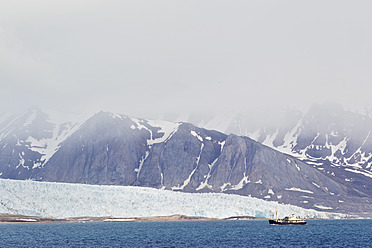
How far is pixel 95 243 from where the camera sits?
132 meters

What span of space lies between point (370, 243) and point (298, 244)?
56.4 feet

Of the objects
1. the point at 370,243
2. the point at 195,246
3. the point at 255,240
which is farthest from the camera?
the point at 255,240

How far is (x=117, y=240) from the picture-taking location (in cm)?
14125

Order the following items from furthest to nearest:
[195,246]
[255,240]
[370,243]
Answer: [255,240]
[370,243]
[195,246]

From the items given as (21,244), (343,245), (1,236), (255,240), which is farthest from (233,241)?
(1,236)

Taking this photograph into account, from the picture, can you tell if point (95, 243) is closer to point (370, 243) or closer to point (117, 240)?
point (117, 240)

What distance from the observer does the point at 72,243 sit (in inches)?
5162

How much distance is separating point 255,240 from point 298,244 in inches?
571

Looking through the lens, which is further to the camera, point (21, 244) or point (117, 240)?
point (117, 240)

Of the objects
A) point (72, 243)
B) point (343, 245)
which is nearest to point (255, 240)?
point (343, 245)

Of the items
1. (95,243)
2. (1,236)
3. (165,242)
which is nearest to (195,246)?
(165,242)

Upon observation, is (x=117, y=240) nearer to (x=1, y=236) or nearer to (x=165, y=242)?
(x=165, y=242)

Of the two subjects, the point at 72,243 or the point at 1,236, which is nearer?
the point at 72,243

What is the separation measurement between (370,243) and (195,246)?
41429mm
